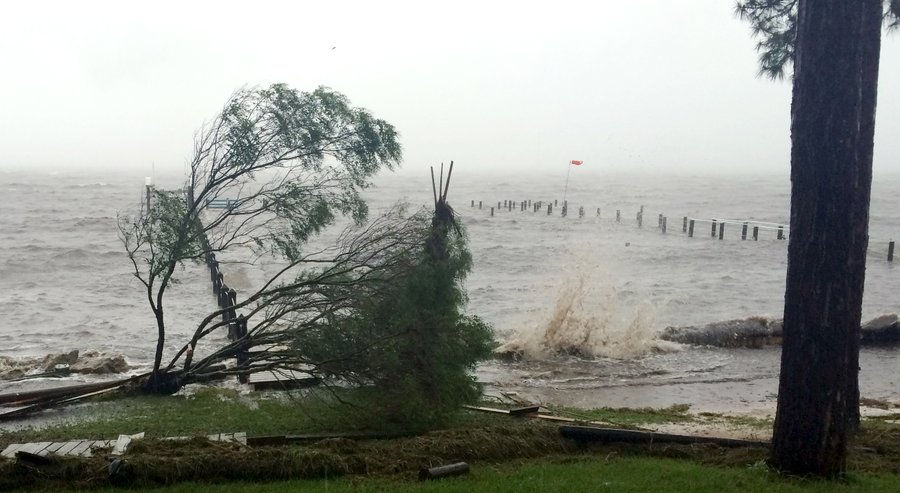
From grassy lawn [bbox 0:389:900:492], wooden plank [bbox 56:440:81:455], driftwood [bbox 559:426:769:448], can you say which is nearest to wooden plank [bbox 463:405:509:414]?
grassy lawn [bbox 0:389:900:492]

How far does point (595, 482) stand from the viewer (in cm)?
688

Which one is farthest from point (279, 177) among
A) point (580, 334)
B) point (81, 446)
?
point (580, 334)

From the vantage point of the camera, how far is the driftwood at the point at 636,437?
27.9 ft

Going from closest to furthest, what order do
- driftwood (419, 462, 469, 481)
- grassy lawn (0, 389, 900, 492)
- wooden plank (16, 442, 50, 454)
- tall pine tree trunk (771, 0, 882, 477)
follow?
grassy lawn (0, 389, 900, 492), tall pine tree trunk (771, 0, 882, 477), driftwood (419, 462, 469, 481), wooden plank (16, 442, 50, 454)

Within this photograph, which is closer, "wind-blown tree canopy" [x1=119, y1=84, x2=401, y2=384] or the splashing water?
"wind-blown tree canopy" [x1=119, y1=84, x2=401, y2=384]

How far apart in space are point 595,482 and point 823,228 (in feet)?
10.0

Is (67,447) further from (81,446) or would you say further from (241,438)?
(241,438)

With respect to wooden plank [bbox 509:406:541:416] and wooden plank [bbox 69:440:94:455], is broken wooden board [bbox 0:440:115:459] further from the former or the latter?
wooden plank [bbox 509:406:541:416]

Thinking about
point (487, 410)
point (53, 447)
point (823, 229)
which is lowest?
point (487, 410)

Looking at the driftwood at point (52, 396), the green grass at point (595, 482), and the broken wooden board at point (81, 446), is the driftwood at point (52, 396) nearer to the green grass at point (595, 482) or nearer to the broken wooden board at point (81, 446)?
the broken wooden board at point (81, 446)

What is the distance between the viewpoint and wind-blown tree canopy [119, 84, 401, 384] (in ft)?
43.6

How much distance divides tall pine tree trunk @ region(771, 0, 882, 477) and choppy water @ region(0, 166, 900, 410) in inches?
300

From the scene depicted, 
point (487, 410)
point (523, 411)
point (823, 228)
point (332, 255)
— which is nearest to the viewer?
point (823, 228)

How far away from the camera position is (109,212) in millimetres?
64750
